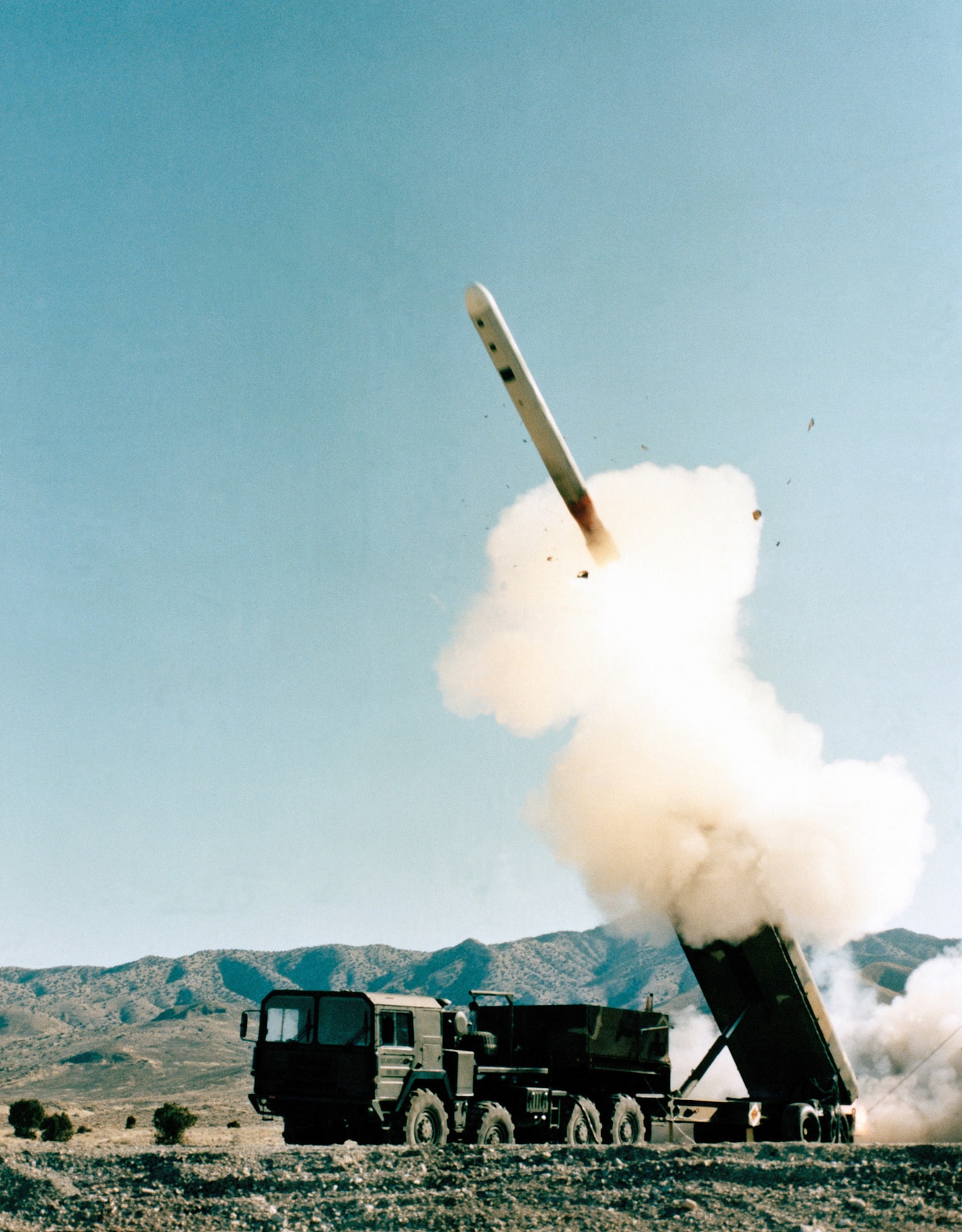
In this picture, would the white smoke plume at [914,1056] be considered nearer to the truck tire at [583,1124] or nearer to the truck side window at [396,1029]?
the truck tire at [583,1124]

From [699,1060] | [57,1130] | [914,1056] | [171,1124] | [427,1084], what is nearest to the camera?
[427,1084]

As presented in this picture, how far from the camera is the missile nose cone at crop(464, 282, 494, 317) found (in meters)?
17.4

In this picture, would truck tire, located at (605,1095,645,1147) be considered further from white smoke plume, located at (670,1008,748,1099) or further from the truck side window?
white smoke plume, located at (670,1008,748,1099)

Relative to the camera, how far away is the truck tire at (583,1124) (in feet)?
48.6

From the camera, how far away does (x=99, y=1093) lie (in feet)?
190

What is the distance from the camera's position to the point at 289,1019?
46.5ft

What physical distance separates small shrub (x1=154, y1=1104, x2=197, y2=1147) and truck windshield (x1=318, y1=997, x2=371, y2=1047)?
12.7 m

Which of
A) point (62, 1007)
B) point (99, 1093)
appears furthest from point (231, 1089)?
point (62, 1007)

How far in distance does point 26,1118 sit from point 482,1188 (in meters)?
26.4

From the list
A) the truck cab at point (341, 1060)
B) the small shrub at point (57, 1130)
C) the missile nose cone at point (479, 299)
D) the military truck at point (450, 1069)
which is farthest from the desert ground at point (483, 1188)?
the small shrub at point (57, 1130)

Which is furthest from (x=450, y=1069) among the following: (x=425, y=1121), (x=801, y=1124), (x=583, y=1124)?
(x=801, y=1124)

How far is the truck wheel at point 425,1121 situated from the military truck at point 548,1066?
0.06ft

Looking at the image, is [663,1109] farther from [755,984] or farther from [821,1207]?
[821,1207]

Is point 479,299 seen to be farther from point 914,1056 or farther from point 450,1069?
point 914,1056
